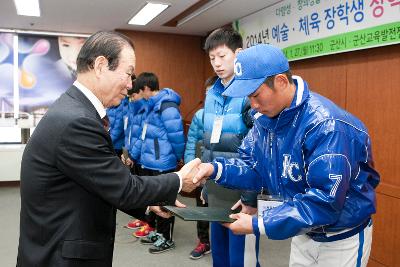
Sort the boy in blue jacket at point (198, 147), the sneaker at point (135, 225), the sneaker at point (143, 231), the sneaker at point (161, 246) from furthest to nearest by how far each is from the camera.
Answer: the sneaker at point (135, 225), the sneaker at point (143, 231), the sneaker at point (161, 246), the boy in blue jacket at point (198, 147)

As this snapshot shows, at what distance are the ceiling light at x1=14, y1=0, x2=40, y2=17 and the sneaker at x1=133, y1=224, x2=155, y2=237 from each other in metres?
2.92

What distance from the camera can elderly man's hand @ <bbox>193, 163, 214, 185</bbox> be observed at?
1559mm

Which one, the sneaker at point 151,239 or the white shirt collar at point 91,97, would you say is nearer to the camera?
the white shirt collar at point 91,97

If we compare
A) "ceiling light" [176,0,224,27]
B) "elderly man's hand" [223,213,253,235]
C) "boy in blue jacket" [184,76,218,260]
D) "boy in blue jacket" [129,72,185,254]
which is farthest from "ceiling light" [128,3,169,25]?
"elderly man's hand" [223,213,253,235]

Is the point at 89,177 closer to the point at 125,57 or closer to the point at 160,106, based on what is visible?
the point at 125,57

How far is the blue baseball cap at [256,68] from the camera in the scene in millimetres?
1235

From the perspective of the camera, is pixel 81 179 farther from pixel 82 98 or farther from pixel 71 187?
pixel 82 98

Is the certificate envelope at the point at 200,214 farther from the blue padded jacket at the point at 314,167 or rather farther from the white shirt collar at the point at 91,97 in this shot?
the white shirt collar at the point at 91,97

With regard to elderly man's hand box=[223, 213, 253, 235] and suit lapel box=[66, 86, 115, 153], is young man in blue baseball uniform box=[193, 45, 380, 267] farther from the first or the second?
suit lapel box=[66, 86, 115, 153]

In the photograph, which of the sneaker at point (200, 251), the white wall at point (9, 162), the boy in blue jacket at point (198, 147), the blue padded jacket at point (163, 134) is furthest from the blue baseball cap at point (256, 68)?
the white wall at point (9, 162)

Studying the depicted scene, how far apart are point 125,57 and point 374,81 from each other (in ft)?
8.06

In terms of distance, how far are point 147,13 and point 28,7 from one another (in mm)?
1501

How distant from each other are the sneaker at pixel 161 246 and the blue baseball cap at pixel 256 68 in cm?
247

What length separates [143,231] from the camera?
3.83 metres
